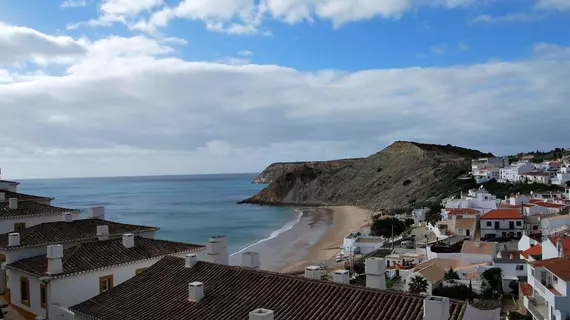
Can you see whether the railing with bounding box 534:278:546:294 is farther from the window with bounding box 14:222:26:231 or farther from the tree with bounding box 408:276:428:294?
the window with bounding box 14:222:26:231

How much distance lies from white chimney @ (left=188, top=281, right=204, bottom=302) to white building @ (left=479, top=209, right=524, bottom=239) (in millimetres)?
41026

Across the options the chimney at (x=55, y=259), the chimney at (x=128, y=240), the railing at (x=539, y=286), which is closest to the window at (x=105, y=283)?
the chimney at (x=55, y=259)

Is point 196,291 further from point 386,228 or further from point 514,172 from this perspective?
point 514,172

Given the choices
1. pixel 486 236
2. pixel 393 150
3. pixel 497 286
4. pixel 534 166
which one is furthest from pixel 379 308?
pixel 393 150

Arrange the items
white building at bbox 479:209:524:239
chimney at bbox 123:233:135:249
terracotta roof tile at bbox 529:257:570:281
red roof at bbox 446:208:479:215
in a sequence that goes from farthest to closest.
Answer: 1. red roof at bbox 446:208:479:215
2. white building at bbox 479:209:524:239
3. terracotta roof tile at bbox 529:257:570:281
4. chimney at bbox 123:233:135:249

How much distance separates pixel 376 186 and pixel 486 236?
209 feet

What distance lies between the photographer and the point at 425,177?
97.6 metres

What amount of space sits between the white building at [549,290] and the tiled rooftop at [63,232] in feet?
59.1

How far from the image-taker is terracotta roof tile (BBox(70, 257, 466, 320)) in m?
10.1

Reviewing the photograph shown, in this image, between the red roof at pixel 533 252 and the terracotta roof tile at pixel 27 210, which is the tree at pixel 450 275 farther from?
the terracotta roof tile at pixel 27 210

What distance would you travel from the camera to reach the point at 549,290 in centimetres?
2128

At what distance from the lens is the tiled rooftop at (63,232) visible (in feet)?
61.4

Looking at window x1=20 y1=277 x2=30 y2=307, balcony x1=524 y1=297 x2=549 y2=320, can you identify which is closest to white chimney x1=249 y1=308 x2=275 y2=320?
window x1=20 y1=277 x2=30 y2=307

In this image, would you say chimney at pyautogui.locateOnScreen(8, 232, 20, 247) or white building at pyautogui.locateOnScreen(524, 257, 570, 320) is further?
white building at pyautogui.locateOnScreen(524, 257, 570, 320)
